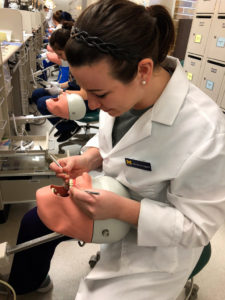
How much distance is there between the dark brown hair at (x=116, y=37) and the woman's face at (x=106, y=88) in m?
0.02

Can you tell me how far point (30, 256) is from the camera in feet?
3.30

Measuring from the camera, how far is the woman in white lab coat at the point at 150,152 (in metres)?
0.62

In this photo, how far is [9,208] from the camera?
1.74 metres

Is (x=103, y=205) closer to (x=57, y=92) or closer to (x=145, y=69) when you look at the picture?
(x=145, y=69)

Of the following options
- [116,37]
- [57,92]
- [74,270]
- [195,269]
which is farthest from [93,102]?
[57,92]

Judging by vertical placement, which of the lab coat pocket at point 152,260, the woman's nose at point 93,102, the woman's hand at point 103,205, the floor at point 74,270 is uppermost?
the woman's nose at point 93,102

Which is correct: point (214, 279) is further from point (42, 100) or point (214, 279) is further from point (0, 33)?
point (0, 33)

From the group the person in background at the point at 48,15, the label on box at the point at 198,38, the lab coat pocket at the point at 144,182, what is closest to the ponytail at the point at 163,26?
the lab coat pocket at the point at 144,182

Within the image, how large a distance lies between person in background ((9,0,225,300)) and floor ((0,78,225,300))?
521 millimetres

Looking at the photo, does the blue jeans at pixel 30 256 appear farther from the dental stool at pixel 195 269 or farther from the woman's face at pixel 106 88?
the woman's face at pixel 106 88

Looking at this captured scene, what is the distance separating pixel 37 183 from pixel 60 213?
2.79 feet

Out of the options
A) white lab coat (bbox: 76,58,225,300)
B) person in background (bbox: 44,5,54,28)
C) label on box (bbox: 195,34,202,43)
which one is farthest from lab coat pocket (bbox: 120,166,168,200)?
person in background (bbox: 44,5,54,28)

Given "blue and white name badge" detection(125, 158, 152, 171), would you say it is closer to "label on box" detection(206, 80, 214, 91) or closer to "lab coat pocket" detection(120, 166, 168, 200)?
"lab coat pocket" detection(120, 166, 168, 200)

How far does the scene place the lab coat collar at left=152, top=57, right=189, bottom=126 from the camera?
0.73 meters
